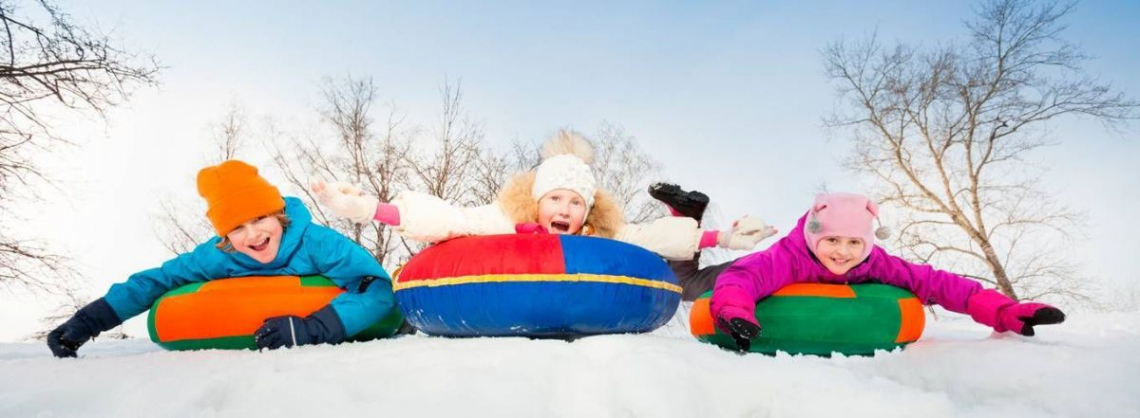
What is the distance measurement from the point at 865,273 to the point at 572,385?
7.04 feet

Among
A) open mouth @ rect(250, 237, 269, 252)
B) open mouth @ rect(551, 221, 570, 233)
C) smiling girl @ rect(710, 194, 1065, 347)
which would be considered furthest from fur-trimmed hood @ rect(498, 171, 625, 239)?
open mouth @ rect(250, 237, 269, 252)

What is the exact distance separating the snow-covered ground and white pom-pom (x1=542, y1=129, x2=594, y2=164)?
6.26ft

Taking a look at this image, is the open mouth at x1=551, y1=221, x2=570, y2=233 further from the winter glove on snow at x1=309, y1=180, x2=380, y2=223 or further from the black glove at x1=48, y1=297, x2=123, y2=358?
the black glove at x1=48, y1=297, x2=123, y2=358

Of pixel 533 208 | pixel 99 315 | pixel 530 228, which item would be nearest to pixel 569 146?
pixel 533 208

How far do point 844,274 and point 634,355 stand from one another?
1.74 metres

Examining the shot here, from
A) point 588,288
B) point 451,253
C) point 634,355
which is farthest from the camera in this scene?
point 451,253

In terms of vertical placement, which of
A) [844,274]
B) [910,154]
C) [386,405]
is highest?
[910,154]

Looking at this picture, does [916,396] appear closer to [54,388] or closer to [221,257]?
[54,388]

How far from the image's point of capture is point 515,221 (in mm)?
3613

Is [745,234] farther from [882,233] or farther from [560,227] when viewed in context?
[560,227]

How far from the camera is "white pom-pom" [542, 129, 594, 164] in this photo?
13.1 ft

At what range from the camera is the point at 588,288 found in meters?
2.70

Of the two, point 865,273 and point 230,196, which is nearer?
point 230,196

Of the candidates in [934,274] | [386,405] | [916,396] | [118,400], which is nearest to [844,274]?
[934,274]
